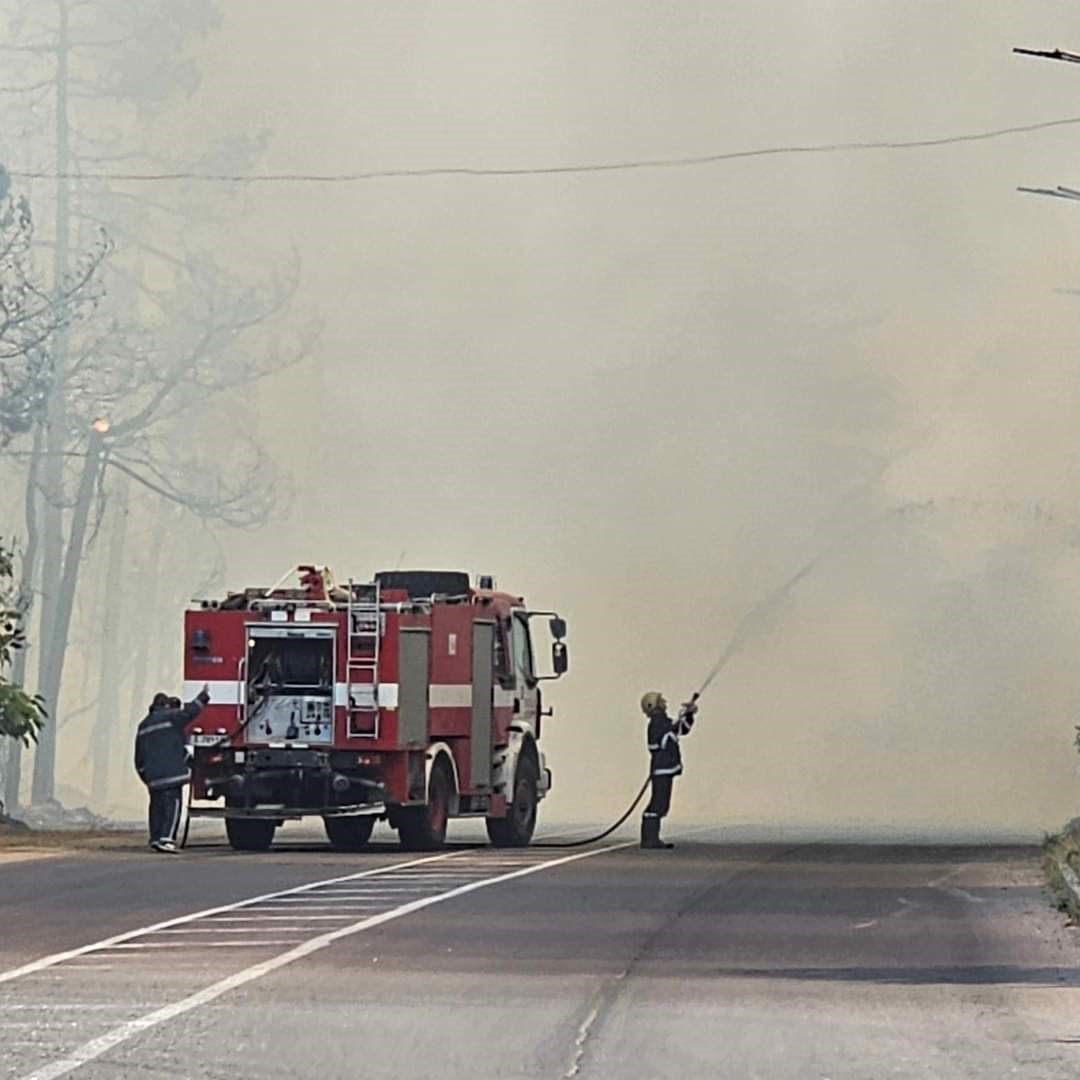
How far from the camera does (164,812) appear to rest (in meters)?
30.9

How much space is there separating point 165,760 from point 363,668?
2241mm

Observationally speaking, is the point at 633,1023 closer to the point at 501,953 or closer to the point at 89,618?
the point at 501,953

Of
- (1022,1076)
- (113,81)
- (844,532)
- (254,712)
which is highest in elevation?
(113,81)

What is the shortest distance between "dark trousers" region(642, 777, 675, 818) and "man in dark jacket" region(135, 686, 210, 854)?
520 centimetres

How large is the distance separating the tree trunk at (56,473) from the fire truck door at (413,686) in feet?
88.1

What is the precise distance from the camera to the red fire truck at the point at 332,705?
3083 cm

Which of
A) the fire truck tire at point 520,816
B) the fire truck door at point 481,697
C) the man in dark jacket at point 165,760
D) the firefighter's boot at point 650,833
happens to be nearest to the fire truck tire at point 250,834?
the man in dark jacket at point 165,760

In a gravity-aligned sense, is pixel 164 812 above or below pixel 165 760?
below

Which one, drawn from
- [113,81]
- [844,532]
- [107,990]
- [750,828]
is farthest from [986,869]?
[113,81]

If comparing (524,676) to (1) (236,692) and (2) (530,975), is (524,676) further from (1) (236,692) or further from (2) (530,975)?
(2) (530,975)

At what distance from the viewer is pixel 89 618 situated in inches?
2793

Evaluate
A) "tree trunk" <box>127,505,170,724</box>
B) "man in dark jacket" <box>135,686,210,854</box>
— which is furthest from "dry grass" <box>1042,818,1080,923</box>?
"tree trunk" <box>127,505,170,724</box>

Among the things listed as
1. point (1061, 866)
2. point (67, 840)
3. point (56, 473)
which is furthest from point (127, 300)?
point (1061, 866)

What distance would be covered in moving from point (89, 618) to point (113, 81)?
15275 millimetres
